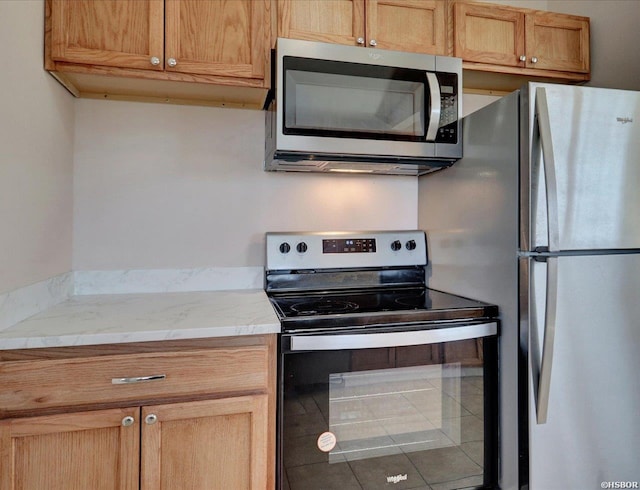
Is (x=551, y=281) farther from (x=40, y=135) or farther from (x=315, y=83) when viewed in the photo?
(x=40, y=135)

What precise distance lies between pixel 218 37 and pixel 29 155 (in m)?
0.78

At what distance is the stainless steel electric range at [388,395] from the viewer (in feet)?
4.18

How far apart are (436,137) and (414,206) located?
1.67 feet

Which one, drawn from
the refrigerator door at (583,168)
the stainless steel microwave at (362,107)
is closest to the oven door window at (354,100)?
the stainless steel microwave at (362,107)

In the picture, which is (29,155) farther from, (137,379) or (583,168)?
(583,168)

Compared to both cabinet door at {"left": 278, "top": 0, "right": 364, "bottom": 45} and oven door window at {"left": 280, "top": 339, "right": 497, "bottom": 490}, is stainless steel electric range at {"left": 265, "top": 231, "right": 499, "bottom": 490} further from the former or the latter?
cabinet door at {"left": 278, "top": 0, "right": 364, "bottom": 45}

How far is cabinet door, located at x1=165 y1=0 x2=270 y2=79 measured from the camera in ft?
4.86

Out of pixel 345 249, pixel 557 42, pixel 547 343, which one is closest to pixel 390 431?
pixel 547 343

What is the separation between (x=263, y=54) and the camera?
1546mm

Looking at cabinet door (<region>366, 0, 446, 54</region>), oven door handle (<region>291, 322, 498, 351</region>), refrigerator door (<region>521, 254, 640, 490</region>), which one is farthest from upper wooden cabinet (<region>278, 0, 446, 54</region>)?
oven door handle (<region>291, 322, 498, 351</region>)

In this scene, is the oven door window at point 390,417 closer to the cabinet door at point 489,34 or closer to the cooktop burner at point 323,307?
the cooktop burner at point 323,307

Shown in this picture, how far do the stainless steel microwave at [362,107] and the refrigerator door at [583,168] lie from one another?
40cm

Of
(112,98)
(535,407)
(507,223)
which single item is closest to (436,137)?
(507,223)

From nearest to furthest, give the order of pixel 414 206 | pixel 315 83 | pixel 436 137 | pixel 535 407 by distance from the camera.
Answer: pixel 535 407
pixel 315 83
pixel 436 137
pixel 414 206
